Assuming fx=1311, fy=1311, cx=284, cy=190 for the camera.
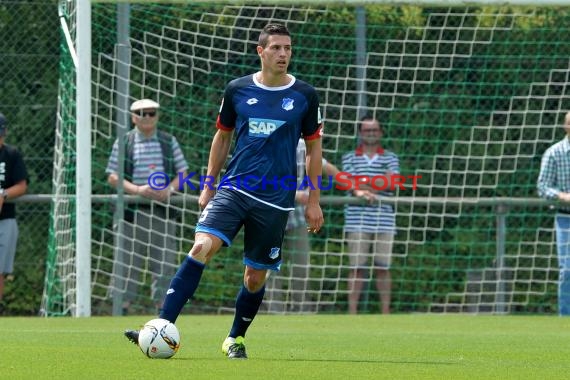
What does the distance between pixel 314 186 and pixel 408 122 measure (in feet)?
23.0

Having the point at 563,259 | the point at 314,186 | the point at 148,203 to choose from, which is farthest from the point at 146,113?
the point at 314,186

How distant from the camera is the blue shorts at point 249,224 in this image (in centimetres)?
788

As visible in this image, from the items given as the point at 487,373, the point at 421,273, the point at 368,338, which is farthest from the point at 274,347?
the point at 421,273

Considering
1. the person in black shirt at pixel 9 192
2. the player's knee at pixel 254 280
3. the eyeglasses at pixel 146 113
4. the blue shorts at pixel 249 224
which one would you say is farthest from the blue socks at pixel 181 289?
the person in black shirt at pixel 9 192

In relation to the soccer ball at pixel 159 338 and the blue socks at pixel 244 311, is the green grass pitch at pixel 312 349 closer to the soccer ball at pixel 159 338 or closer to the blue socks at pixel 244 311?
Result: the soccer ball at pixel 159 338

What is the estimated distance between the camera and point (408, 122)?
15086 mm

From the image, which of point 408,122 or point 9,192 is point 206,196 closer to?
point 9,192

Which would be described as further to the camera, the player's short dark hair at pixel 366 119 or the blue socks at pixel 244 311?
the player's short dark hair at pixel 366 119

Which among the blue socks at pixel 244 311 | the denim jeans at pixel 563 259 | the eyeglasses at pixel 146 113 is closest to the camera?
the blue socks at pixel 244 311

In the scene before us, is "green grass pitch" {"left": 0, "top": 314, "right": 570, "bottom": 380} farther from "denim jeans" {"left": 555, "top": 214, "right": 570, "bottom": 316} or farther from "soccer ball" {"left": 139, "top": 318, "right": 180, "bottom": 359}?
"denim jeans" {"left": 555, "top": 214, "right": 570, "bottom": 316}

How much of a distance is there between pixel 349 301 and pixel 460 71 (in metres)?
2.93

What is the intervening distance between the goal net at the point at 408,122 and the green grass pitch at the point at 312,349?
6.15 feet

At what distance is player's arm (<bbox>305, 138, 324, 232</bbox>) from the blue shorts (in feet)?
0.61

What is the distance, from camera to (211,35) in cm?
1425
